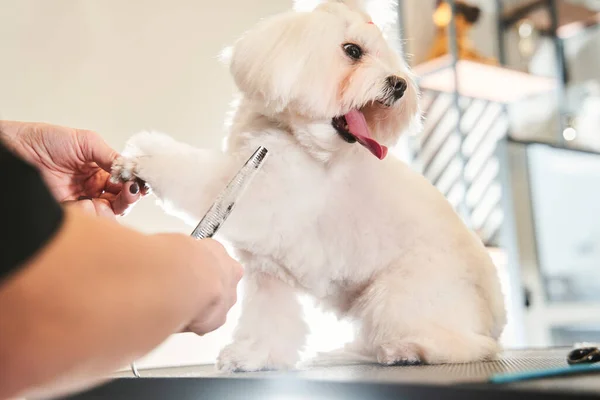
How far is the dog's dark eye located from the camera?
48.0 inches

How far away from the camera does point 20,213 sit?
11.7 inches

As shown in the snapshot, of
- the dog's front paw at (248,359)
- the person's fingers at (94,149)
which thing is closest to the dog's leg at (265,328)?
the dog's front paw at (248,359)

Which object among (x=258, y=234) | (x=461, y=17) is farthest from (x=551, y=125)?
(x=258, y=234)

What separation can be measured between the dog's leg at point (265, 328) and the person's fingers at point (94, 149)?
1.13ft

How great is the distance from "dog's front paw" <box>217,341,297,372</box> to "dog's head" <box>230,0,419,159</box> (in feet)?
1.35

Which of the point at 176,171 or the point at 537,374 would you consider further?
the point at 176,171

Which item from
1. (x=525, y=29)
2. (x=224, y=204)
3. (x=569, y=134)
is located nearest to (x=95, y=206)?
(x=224, y=204)

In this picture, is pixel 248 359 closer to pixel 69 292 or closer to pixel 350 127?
pixel 350 127

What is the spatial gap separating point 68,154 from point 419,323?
0.75m

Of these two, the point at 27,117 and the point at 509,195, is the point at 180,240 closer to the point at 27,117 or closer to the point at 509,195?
the point at 27,117

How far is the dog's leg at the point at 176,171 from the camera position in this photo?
110cm

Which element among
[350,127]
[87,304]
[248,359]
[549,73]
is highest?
[549,73]

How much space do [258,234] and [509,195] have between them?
4.81ft

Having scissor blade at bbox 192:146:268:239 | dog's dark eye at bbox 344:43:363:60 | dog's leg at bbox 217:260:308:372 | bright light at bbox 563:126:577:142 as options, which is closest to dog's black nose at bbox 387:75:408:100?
dog's dark eye at bbox 344:43:363:60
